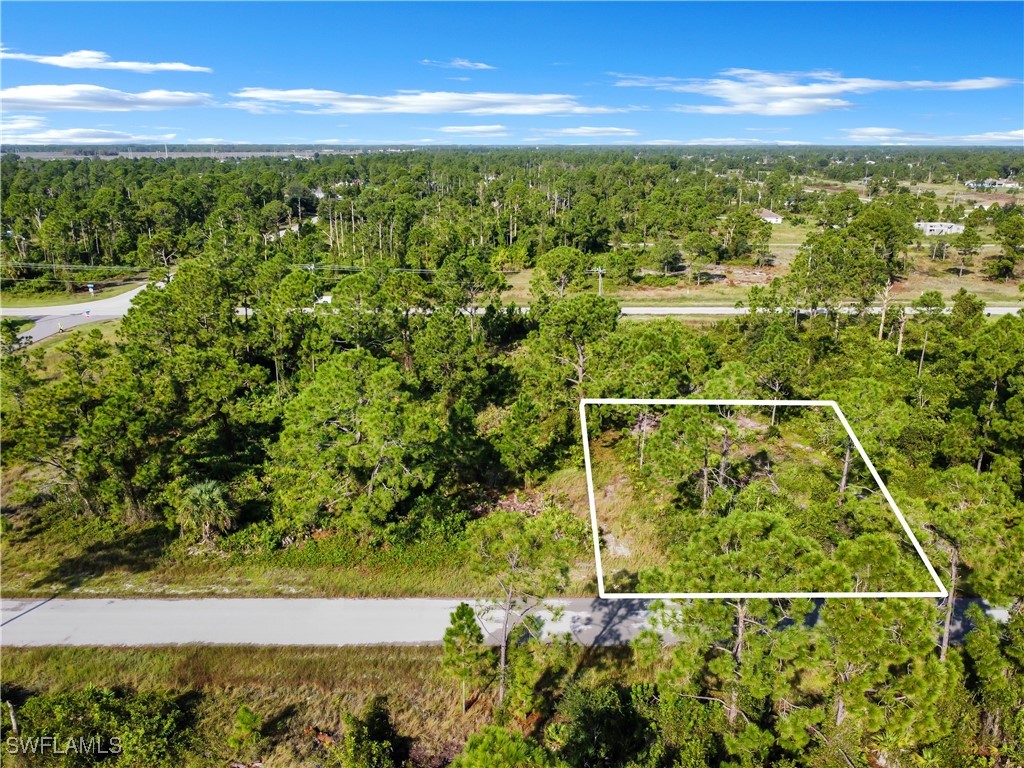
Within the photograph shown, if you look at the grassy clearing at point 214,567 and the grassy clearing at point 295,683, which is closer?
the grassy clearing at point 295,683

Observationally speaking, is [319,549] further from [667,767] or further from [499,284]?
[499,284]

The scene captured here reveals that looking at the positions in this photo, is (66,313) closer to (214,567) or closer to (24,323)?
(24,323)

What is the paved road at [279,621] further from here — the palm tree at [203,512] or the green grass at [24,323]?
the green grass at [24,323]

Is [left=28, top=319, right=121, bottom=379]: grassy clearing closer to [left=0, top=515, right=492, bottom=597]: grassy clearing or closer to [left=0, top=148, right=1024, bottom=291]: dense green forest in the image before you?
[left=0, top=148, right=1024, bottom=291]: dense green forest

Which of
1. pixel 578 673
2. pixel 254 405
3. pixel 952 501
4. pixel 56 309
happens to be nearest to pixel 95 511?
pixel 254 405

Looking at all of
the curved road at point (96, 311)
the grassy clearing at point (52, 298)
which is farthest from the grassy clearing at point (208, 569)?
the grassy clearing at point (52, 298)

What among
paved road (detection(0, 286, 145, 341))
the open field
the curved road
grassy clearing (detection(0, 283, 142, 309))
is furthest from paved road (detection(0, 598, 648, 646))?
grassy clearing (detection(0, 283, 142, 309))

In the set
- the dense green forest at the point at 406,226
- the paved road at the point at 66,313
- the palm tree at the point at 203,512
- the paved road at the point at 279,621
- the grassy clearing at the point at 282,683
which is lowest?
the grassy clearing at the point at 282,683
